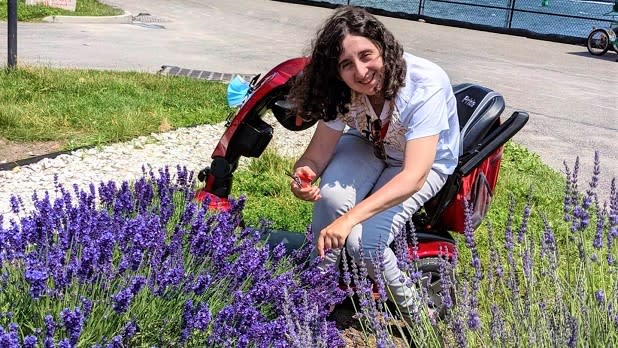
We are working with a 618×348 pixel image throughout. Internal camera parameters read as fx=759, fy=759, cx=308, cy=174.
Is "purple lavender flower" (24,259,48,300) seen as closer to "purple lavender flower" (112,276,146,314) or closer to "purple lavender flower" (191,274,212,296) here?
"purple lavender flower" (112,276,146,314)

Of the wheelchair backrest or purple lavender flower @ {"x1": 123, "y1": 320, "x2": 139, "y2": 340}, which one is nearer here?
purple lavender flower @ {"x1": 123, "y1": 320, "x2": 139, "y2": 340}

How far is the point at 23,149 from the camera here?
19.2 feet

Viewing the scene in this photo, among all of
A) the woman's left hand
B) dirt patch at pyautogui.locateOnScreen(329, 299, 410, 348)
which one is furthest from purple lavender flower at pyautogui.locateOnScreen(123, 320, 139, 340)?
dirt patch at pyautogui.locateOnScreen(329, 299, 410, 348)

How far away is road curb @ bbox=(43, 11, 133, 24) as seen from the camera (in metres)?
14.5

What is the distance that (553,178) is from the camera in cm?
621

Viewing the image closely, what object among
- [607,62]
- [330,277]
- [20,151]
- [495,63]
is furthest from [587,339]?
[607,62]

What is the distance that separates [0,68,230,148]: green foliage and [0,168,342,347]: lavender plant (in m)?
3.28

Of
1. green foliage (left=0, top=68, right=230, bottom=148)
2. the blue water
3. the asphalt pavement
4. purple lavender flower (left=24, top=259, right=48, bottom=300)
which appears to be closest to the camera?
purple lavender flower (left=24, top=259, right=48, bottom=300)

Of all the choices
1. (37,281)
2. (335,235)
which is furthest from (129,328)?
(335,235)

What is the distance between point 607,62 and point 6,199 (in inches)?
525

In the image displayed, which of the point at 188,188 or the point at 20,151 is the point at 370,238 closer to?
the point at 188,188

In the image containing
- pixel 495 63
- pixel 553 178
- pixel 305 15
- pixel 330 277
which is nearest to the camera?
pixel 330 277

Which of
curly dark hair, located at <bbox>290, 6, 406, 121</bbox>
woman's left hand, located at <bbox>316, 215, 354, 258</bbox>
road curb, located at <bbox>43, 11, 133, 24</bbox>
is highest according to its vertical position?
curly dark hair, located at <bbox>290, 6, 406, 121</bbox>

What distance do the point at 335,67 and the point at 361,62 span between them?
0.15 meters
